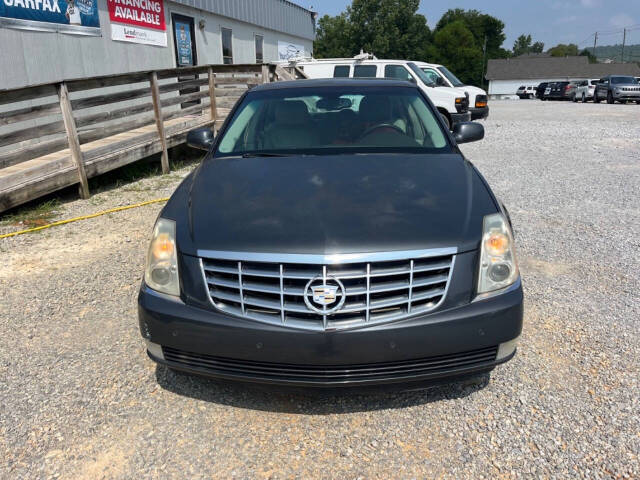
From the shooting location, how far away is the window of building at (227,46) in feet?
49.5

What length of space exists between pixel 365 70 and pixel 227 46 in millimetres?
4513

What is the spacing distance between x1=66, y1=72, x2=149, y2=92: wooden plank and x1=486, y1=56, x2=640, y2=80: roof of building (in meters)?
80.7

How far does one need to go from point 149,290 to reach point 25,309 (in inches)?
74.0

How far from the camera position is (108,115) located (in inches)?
286

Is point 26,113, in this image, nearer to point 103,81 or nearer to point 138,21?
point 103,81

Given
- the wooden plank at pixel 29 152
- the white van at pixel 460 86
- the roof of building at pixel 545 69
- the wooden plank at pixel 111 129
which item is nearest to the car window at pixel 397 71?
the white van at pixel 460 86

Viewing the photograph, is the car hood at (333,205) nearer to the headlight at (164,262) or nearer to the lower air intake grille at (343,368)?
the headlight at (164,262)

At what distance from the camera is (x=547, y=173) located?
322 inches

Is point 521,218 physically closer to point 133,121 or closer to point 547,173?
point 547,173

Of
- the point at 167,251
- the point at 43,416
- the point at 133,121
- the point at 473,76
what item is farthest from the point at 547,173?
the point at 473,76

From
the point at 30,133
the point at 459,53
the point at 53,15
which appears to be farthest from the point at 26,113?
the point at 459,53

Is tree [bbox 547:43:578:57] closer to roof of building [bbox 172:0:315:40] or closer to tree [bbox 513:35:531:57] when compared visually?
tree [bbox 513:35:531:57]

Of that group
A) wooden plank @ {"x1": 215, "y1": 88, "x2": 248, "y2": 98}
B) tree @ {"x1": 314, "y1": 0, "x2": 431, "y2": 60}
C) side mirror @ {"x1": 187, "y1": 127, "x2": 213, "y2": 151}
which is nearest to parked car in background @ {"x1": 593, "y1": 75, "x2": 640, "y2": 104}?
wooden plank @ {"x1": 215, "y1": 88, "x2": 248, "y2": 98}

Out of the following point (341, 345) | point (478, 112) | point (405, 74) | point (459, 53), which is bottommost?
point (341, 345)
